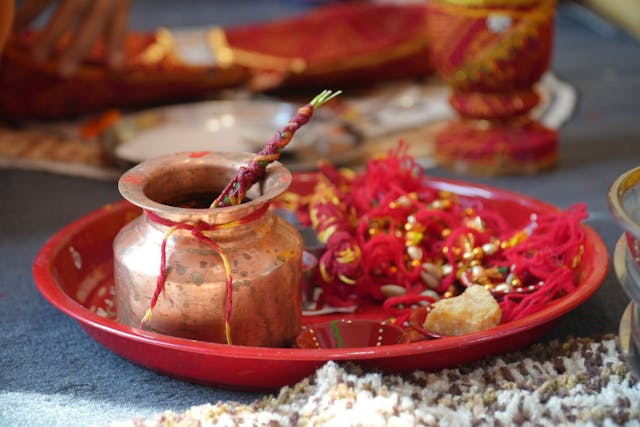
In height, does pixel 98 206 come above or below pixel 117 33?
below

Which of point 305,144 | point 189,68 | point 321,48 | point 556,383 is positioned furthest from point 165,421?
point 321,48

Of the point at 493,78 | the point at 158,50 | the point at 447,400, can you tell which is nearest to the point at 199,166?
the point at 447,400

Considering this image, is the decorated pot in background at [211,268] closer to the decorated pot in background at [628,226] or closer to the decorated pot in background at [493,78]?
the decorated pot in background at [628,226]

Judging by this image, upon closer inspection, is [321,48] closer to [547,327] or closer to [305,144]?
[305,144]

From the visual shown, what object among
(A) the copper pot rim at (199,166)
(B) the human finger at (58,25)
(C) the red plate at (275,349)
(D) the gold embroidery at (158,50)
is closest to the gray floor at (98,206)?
(C) the red plate at (275,349)

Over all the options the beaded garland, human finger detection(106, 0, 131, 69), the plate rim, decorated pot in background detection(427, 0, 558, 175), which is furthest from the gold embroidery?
the plate rim

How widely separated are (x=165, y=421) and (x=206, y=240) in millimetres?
144

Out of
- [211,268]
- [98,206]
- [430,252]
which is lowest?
[98,206]

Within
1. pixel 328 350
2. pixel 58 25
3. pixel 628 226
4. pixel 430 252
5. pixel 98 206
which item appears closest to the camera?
pixel 628 226

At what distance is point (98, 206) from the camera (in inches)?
49.5

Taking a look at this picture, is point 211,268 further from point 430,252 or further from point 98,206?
point 98,206

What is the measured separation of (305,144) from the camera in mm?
1364

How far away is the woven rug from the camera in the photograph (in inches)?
25.6

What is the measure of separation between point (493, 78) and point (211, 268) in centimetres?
75
